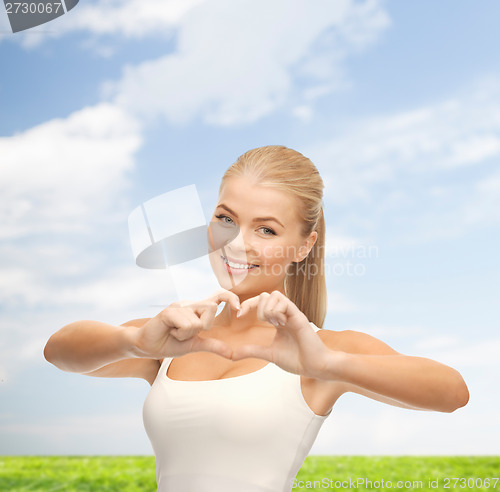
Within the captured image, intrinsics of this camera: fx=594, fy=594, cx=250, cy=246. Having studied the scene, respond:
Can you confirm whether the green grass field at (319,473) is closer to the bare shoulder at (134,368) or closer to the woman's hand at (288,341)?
the bare shoulder at (134,368)

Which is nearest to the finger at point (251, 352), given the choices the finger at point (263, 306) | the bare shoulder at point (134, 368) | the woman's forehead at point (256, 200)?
the finger at point (263, 306)

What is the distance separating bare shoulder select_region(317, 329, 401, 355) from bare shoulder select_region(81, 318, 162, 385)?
0.57 meters

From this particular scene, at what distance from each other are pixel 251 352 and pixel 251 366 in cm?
43

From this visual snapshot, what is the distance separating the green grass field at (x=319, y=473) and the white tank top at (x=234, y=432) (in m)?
2.93

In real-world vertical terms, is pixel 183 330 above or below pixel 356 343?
above

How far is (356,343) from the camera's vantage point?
156 cm

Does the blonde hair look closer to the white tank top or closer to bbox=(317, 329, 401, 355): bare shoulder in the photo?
bbox=(317, 329, 401, 355): bare shoulder

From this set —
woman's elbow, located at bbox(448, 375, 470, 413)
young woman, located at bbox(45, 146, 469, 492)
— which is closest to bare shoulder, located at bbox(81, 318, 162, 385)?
young woman, located at bbox(45, 146, 469, 492)

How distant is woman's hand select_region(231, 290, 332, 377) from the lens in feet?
3.87

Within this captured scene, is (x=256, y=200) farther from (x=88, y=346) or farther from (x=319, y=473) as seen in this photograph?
(x=319, y=473)

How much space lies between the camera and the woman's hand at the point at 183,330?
122 centimetres

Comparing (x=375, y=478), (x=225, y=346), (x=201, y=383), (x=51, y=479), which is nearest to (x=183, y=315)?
(x=225, y=346)

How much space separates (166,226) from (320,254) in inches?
29.0

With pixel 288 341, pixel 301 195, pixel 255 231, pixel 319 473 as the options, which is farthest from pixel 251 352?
pixel 319 473
